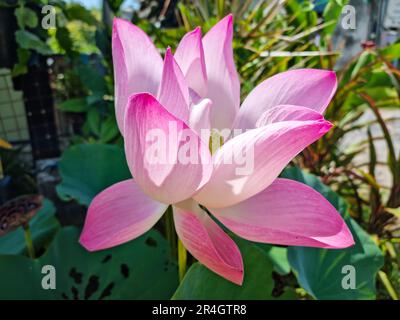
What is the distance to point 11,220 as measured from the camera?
1.60 feet

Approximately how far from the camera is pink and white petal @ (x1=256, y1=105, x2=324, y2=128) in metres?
0.28

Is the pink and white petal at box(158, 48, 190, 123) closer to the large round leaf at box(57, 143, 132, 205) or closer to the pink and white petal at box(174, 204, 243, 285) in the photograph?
the pink and white petal at box(174, 204, 243, 285)

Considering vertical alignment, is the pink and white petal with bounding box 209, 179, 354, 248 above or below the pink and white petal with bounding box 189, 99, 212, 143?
below

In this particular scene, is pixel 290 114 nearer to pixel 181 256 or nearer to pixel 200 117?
pixel 200 117

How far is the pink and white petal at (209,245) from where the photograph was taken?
28 cm

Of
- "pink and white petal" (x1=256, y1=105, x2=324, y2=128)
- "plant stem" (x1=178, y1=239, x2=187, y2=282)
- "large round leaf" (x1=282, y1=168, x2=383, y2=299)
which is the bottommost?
"large round leaf" (x1=282, y1=168, x2=383, y2=299)

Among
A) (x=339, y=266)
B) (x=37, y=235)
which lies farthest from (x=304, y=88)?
(x=37, y=235)

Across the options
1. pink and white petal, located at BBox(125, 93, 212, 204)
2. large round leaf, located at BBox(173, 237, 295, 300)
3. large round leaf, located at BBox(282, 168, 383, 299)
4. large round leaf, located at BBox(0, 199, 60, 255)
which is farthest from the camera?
large round leaf, located at BBox(0, 199, 60, 255)

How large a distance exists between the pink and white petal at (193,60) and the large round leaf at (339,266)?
0.26m

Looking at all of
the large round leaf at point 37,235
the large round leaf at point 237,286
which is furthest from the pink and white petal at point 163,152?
the large round leaf at point 37,235

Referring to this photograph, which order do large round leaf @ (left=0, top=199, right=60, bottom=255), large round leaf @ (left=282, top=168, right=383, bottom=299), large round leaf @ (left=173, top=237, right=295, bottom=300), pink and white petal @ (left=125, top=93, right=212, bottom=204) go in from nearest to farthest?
pink and white petal @ (left=125, top=93, right=212, bottom=204) → large round leaf @ (left=173, top=237, right=295, bottom=300) → large round leaf @ (left=282, top=168, right=383, bottom=299) → large round leaf @ (left=0, top=199, right=60, bottom=255)

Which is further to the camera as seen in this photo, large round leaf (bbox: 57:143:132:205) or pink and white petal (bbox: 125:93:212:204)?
large round leaf (bbox: 57:143:132:205)

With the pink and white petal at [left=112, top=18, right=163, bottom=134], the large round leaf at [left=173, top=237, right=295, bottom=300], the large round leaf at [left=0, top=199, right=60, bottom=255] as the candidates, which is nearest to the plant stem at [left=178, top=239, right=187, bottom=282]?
the large round leaf at [left=173, top=237, right=295, bottom=300]
